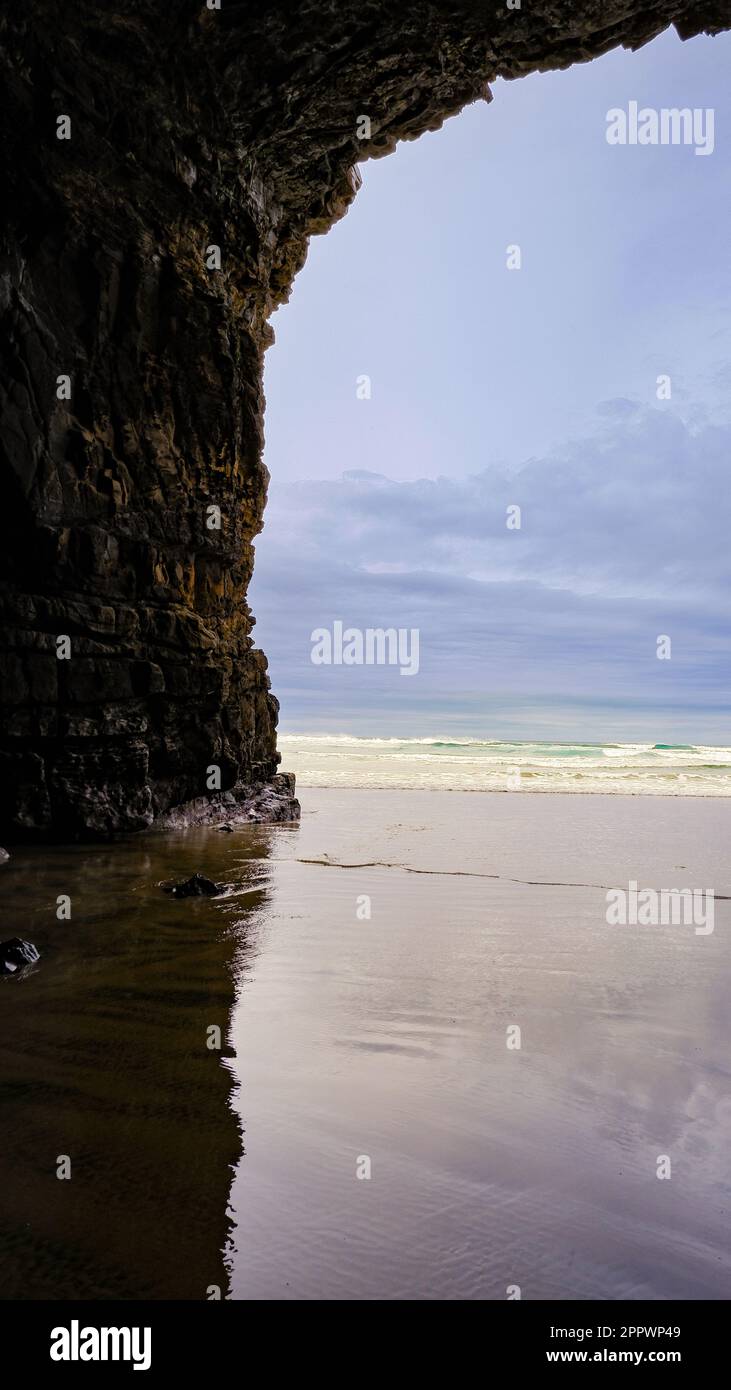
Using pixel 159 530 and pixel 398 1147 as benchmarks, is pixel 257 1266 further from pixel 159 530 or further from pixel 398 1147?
pixel 159 530

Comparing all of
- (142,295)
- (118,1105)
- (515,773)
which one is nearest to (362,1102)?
(118,1105)

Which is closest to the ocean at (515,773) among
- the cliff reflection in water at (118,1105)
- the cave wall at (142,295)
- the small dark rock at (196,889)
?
the cave wall at (142,295)

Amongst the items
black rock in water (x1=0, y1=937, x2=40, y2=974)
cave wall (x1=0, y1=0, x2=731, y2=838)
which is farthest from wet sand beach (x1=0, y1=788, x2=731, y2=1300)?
cave wall (x1=0, y1=0, x2=731, y2=838)

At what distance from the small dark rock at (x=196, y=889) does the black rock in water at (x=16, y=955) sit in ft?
6.02

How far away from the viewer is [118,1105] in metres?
2.46

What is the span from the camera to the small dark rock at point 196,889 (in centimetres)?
589

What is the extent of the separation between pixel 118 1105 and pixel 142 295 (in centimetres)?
1040

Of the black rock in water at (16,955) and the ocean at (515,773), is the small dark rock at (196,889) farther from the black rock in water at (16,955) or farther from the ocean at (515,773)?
the ocean at (515,773)

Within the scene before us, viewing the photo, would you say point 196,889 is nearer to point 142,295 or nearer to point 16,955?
point 16,955

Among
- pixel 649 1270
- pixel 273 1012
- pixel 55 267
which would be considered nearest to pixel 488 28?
pixel 55 267

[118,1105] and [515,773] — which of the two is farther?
[515,773]

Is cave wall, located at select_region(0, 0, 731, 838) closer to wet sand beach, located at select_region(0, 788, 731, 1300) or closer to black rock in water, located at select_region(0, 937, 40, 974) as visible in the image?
wet sand beach, located at select_region(0, 788, 731, 1300)

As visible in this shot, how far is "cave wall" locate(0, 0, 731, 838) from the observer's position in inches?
339
